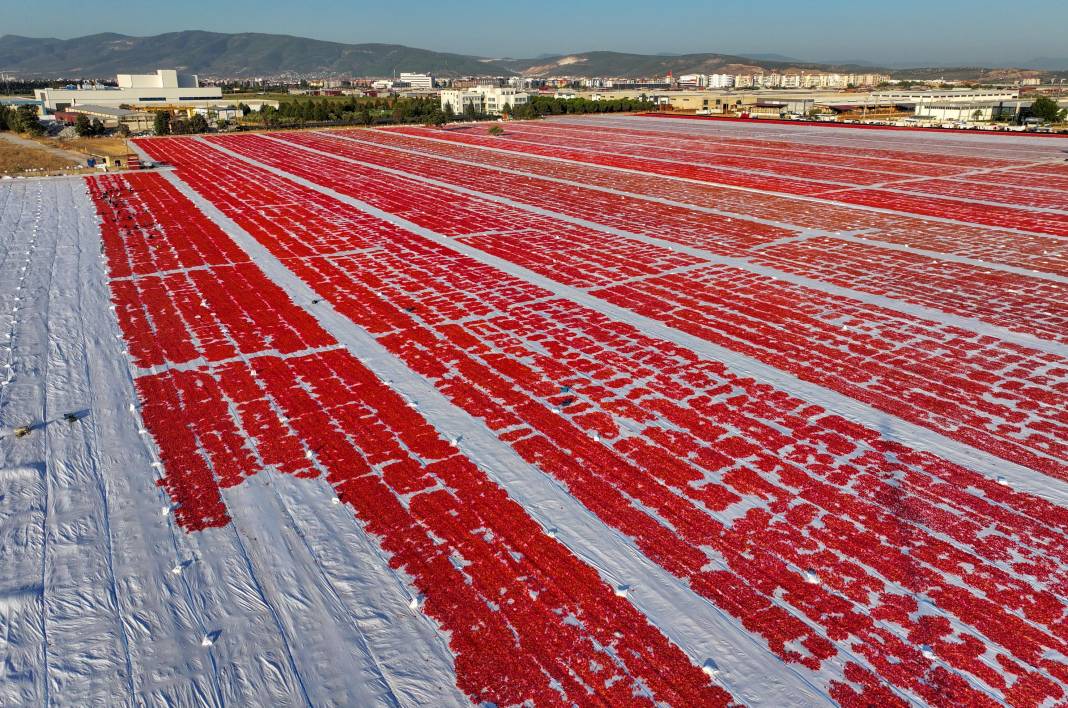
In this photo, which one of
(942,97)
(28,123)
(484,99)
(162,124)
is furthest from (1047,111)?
(28,123)

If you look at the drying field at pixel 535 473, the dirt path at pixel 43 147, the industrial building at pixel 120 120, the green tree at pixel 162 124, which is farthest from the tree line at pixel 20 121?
the drying field at pixel 535 473

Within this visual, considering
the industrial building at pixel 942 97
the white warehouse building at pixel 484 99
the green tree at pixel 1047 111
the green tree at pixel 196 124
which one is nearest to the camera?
the green tree at pixel 196 124

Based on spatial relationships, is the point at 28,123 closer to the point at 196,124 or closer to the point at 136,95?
the point at 196,124

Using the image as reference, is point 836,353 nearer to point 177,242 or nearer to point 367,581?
point 367,581

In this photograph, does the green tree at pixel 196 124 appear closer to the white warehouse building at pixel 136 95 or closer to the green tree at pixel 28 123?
the green tree at pixel 28 123

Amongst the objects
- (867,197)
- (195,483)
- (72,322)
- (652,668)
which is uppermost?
(867,197)

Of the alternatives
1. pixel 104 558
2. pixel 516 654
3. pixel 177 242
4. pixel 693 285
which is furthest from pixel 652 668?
pixel 177 242
